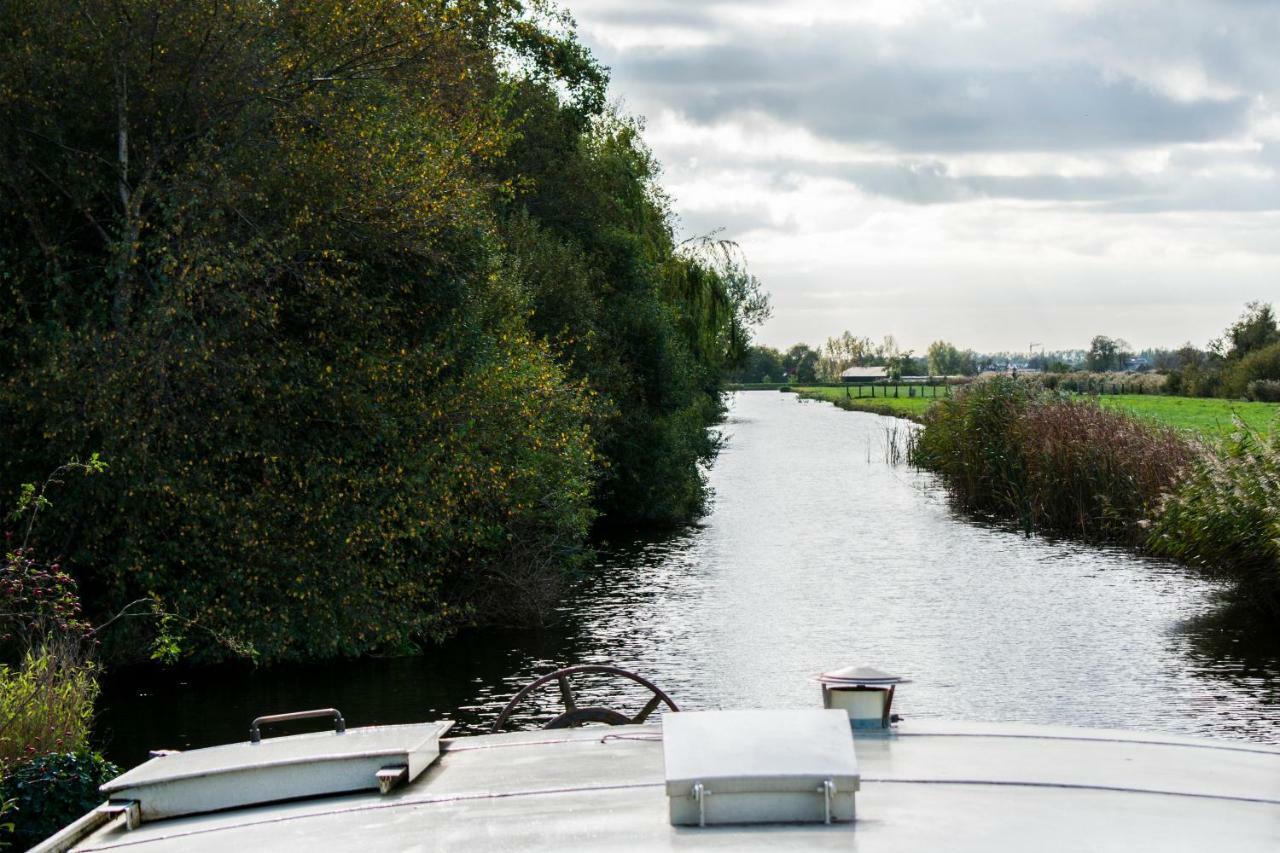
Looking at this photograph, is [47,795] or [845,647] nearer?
[47,795]

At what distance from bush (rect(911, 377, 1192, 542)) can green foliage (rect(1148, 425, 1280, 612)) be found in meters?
4.15

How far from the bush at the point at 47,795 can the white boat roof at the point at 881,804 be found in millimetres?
3438

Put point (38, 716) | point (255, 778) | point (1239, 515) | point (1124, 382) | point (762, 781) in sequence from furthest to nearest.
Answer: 1. point (1124, 382)
2. point (1239, 515)
3. point (38, 716)
4. point (255, 778)
5. point (762, 781)

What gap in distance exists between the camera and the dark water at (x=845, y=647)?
50.8 feet

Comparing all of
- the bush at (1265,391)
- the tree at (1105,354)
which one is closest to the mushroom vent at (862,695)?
the bush at (1265,391)

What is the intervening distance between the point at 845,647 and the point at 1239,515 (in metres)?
5.49

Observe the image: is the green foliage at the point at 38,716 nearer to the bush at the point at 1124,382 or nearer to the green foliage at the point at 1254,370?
the green foliage at the point at 1254,370

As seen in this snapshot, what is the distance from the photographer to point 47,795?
27.0 feet

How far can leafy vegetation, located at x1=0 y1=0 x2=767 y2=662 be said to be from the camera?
1577cm

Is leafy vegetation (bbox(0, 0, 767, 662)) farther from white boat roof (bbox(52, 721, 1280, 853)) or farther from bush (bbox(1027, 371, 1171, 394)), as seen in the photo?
bush (bbox(1027, 371, 1171, 394))

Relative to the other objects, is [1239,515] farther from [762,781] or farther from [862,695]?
[762,781]

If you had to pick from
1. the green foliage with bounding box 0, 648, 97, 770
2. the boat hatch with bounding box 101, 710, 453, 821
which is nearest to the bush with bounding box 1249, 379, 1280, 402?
the green foliage with bounding box 0, 648, 97, 770

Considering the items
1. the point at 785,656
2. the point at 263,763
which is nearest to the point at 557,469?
the point at 785,656

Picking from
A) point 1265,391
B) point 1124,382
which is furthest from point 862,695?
point 1124,382
